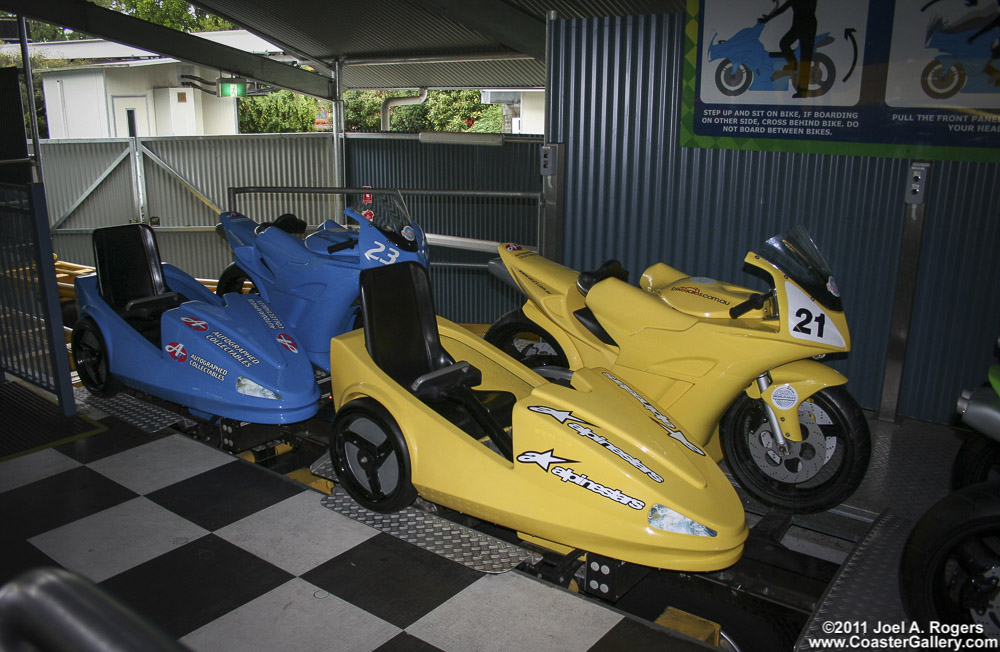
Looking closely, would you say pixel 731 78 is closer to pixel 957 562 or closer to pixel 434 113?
pixel 957 562

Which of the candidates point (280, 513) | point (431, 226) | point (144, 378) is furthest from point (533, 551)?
point (431, 226)

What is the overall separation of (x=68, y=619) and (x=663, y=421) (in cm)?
Result: 292

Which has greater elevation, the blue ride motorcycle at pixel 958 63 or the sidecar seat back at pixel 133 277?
the blue ride motorcycle at pixel 958 63

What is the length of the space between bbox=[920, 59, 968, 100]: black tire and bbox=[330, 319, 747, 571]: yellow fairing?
2.66m

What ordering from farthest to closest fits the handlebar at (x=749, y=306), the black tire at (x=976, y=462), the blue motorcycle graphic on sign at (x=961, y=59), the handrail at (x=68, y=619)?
the blue motorcycle graphic on sign at (x=961, y=59)
the handlebar at (x=749, y=306)
the black tire at (x=976, y=462)
the handrail at (x=68, y=619)

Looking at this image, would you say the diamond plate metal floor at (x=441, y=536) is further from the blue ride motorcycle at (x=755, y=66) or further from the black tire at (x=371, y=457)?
the blue ride motorcycle at (x=755, y=66)

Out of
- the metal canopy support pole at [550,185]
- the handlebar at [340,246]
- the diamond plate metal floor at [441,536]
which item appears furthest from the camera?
the metal canopy support pole at [550,185]

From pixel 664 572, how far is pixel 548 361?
1.71 metres

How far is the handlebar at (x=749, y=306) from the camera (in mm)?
3859

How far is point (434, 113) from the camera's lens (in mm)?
25219

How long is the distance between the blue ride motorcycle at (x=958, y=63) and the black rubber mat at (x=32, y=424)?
5.19m

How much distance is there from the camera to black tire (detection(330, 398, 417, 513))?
3426 millimetres

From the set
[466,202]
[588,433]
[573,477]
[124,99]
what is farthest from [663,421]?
[124,99]

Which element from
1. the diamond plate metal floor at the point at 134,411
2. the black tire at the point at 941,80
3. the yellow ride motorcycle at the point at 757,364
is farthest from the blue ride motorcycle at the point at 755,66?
the diamond plate metal floor at the point at 134,411
